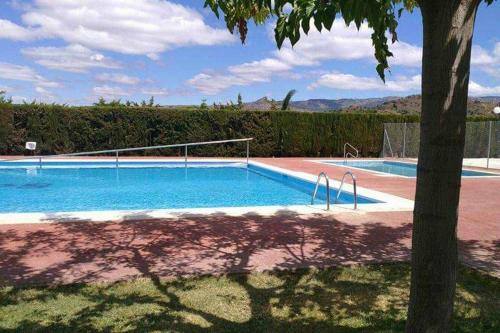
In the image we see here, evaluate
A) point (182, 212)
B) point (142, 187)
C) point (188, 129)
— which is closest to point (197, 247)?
point (182, 212)

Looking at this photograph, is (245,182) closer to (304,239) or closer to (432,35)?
(304,239)

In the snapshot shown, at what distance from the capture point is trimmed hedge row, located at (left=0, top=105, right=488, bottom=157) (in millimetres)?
21766

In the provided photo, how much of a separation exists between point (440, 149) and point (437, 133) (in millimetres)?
74

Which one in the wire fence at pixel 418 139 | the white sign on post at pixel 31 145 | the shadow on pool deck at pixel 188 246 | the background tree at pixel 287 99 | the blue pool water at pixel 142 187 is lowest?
the blue pool water at pixel 142 187

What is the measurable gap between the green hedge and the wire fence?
0.72 m

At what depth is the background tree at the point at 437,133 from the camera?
206 cm

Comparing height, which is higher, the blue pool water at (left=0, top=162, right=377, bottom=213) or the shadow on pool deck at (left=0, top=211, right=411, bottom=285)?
the shadow on pool deck at (left=0, top=211, right=411, bottom=285)

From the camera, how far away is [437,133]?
2105 mm

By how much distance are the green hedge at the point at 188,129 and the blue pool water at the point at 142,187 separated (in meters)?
2.50

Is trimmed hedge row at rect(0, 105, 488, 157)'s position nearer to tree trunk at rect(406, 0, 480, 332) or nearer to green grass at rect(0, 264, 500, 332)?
green grass at rect(0, 264, 500, 332)

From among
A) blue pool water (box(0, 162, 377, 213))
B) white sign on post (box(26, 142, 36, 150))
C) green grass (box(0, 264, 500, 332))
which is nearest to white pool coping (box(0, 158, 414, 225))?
blue pool water (box(0, 162, 377, 213))

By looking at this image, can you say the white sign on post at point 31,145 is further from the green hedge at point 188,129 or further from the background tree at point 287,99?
the background tree at point 287,99

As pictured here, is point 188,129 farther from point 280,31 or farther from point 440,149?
point 440,149

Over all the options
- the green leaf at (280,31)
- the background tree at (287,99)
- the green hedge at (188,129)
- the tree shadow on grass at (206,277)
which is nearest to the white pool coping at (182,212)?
the tree shadow on grass at (206,277)
